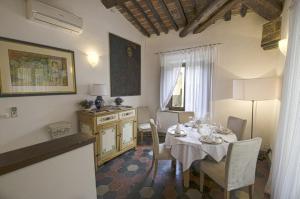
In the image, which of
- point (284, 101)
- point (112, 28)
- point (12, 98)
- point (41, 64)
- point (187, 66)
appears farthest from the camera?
point (187, 66)

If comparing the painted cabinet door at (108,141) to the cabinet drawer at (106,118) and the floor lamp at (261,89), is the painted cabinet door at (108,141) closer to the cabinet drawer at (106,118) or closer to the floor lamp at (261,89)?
the cabinet drawer at (106,118)

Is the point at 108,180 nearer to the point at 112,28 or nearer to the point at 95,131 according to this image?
the point at 95,131

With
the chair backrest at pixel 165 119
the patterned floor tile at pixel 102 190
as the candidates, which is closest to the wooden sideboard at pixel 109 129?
the patterned floor tile at pixel 102 190

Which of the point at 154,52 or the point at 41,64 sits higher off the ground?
the point at 154,52

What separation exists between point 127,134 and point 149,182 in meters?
1.24

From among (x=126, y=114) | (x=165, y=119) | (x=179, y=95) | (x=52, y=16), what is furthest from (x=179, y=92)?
(x=52, y=16)

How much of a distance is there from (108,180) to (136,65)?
2963mm

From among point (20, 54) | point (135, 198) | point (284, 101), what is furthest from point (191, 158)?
point (20, 54)

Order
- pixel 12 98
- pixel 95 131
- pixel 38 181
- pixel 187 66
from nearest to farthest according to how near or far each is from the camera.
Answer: pixel 38 181
pixel 12 98
pixel 95 131
pixel 187 66

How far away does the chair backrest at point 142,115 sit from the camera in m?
4.14

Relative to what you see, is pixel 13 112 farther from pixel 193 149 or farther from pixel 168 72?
pixel 168 72

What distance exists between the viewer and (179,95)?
167 inches

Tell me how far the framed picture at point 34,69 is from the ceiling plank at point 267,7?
3286mm

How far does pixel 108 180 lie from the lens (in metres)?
2.36
